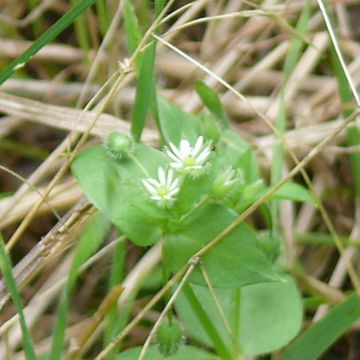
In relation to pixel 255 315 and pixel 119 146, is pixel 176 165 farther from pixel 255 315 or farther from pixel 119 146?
pixel 255 315

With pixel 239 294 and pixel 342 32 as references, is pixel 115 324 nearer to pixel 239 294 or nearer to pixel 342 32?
pixel 239 294

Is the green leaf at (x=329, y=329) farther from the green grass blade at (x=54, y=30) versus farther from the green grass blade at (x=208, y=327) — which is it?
the green grass blade at (x=54, y=30)

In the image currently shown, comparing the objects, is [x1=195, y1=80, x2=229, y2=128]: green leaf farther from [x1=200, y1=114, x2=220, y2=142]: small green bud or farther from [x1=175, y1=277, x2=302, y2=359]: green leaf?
[x1=175, y1=277, x2=302, y2=359]: green leaf

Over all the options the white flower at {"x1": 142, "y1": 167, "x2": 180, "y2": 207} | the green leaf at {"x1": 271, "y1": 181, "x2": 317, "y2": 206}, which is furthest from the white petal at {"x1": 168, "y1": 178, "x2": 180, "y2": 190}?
the green leaf at {"x1": 271, "y1": 181, "x2": 317, "y2": 206}

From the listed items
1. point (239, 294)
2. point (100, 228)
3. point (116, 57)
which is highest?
point (116, 57)

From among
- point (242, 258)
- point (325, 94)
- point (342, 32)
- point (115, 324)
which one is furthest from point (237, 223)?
point (342, 32)

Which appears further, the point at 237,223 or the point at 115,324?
the point at 115,324
